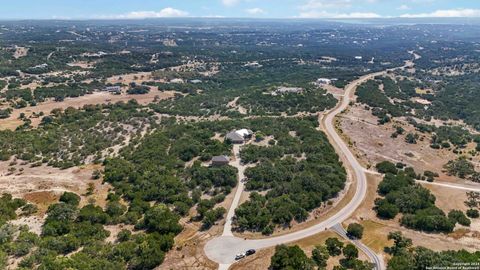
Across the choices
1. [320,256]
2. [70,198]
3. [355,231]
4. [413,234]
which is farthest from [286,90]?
[320,256]

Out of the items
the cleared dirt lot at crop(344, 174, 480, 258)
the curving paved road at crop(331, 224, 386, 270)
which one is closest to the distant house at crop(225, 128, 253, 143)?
the cleared dirt lot at crop(344, 174, 480, 258)

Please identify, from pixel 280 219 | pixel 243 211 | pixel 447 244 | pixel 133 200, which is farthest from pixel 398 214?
pixel 133 200

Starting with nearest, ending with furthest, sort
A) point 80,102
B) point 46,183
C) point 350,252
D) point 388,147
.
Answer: point 350,252, point 46,183, point 388,147, point 80,102

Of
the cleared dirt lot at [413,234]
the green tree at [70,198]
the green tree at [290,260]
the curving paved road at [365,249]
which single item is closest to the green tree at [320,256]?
the green tree at [290,260]

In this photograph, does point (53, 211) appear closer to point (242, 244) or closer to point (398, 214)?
point (242, 244)

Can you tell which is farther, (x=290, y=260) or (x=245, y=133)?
(x=245, y=133)

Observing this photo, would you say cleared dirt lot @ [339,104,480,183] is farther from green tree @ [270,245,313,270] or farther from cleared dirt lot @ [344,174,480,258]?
green tree @ [270,245,313,270]

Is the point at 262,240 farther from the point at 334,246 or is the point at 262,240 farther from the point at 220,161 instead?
the point at 220,161

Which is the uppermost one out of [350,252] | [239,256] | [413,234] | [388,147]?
[350,252]

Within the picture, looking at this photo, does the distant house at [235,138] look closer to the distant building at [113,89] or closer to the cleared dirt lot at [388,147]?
the cleared dirt lot at [388,147]

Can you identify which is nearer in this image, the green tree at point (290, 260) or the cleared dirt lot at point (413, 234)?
the green tree at point (290, 260)

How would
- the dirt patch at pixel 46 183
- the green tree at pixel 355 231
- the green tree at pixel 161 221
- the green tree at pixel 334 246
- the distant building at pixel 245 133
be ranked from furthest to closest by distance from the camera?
the distant building at pixel 245 133 < the dirt patch at pixel 46 183 < the green tree at pixel 161 221 < the green tree at pixel 355 231 < the green tree at pixel 334 246

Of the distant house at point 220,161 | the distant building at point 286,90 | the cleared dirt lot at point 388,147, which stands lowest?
the cleared dirt lot at point 388,147
